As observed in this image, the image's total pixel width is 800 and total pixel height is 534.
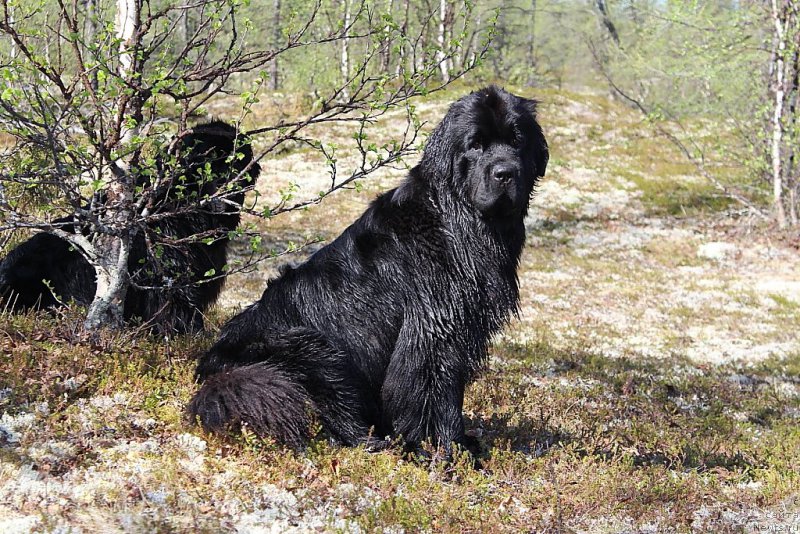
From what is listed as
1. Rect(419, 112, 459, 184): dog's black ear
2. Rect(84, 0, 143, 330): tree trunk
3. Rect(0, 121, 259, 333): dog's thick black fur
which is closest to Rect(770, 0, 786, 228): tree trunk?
Rect(419, 112, 459, 184): dog's black ear

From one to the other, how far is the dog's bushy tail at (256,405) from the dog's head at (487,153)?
1713 millimetres

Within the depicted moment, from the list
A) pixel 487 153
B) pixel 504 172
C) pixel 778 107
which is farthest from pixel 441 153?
pixel 778 107

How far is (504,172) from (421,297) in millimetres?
987

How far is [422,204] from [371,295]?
0.71 m

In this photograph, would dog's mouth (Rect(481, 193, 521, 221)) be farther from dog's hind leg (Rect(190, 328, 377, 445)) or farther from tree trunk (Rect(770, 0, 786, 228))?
tree trunk (Rect(770, 0, 786, 228))

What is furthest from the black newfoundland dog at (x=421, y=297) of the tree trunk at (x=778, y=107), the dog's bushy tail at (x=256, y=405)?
the tree trunk at (x=778, y=107)

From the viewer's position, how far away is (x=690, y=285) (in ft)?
46.7

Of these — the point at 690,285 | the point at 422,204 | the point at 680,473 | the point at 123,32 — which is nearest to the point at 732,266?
the point at 690,285

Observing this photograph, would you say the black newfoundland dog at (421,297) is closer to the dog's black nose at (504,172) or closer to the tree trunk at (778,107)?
the dog's black nose at (504,172)

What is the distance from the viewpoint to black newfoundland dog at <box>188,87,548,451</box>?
14.9ft

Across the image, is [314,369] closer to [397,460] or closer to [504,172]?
[397,460]

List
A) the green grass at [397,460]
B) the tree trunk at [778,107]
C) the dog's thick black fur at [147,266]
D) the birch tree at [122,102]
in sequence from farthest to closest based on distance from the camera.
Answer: the tree trunk at [778,107] < the dog's thick black fur at [147,266] < the birch tree at [122,102] < the green grass at [397,460]

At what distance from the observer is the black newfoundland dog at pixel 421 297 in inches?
178

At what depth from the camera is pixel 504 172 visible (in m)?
4.43
